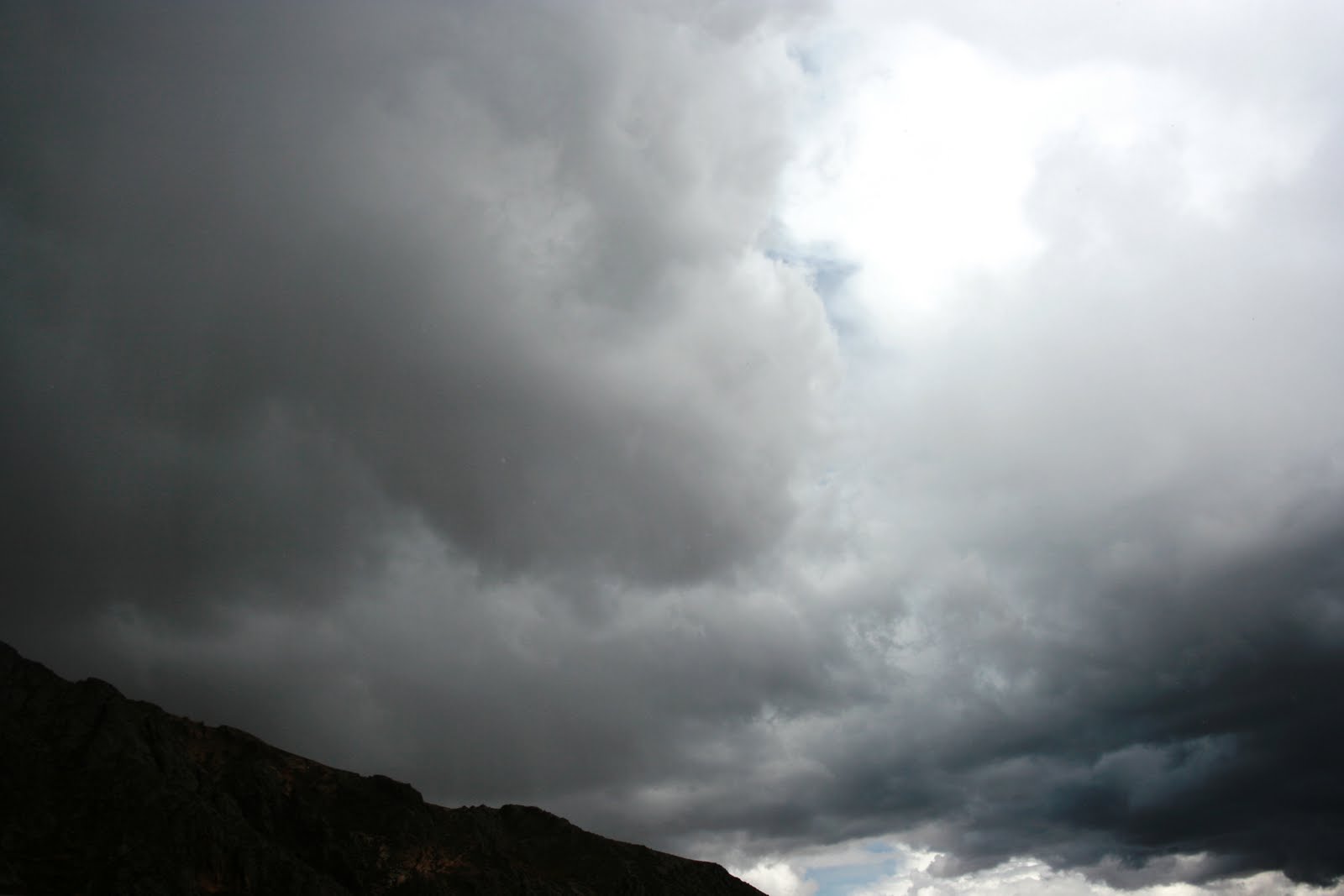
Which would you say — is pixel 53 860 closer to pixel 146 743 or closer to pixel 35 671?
pixel 146 743

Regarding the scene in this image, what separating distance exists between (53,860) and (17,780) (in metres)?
20.1

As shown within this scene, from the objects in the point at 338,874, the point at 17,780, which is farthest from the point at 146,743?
the point at 338,874

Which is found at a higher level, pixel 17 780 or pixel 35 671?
pixel 35 671

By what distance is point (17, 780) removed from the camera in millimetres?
166750

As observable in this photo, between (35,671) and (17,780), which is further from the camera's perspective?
(35,671)

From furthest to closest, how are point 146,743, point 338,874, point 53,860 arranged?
point 338,874, point 146,743, point 53,860

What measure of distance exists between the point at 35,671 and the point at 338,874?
71024 millimetres

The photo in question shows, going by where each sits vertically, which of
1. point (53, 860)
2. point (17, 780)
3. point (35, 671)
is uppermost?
point (35, 671)

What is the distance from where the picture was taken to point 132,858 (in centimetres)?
15788

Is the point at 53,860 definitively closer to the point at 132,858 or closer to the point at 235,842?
the point at 132,858

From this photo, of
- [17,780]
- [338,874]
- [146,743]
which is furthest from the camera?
[338,874]

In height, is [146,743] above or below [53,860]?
above

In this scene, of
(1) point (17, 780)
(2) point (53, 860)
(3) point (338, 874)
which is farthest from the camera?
(3) point (338, 874)

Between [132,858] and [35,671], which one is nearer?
[132,858]
